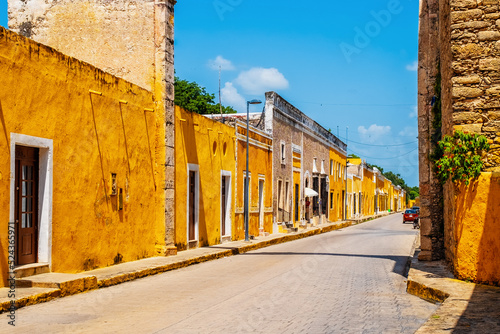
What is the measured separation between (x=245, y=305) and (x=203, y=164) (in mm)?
12192

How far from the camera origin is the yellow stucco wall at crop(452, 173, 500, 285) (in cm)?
948

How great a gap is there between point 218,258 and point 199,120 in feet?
15.6

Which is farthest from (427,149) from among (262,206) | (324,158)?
(324,158)

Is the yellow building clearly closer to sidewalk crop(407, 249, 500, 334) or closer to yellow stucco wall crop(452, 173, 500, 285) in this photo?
sidewalk crop(407, 249, 500, 334)

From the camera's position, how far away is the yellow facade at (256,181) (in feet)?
81.9

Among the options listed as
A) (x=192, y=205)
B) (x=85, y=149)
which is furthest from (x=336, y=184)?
(x=85, y=149)

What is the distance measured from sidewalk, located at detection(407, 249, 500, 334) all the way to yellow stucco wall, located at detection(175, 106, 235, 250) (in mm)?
8319

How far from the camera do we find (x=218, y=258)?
17953 mm

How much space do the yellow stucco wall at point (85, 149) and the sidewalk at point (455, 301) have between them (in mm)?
6607

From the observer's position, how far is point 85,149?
12641 millimetres

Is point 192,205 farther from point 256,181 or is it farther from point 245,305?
point 245,305

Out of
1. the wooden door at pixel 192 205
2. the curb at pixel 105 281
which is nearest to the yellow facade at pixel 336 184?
the curb at pixel 105 281

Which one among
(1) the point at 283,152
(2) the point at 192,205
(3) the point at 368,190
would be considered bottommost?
(2) the point at 192,205

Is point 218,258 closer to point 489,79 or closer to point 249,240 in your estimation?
point 249,240
